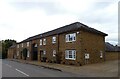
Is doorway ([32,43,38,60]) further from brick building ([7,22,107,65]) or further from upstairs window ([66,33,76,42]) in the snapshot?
upstairs window ([66,33,76,42])

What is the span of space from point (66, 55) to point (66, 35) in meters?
3.40

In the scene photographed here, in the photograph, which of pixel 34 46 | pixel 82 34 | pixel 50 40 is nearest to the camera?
pixel 82 34

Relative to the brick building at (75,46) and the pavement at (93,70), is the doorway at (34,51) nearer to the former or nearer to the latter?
the brick building at (75,46)

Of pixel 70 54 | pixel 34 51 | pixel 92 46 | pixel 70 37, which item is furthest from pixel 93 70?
pixel 34 51

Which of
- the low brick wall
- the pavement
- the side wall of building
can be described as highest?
the side wall of building

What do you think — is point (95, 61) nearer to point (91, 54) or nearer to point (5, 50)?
point (91, 54)

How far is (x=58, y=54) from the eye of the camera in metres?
33.5

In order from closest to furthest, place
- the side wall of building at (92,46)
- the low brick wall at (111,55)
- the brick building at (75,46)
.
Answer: the brick building at (75,46), the side wall of building at (92,46), the low brick wall at (111,55)

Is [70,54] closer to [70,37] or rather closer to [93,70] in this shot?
[70,37]

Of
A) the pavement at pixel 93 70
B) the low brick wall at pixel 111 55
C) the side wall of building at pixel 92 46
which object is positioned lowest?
the pavement at pixel 93 70

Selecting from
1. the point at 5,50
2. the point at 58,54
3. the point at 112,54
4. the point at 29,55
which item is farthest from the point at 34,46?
the point at 5,50

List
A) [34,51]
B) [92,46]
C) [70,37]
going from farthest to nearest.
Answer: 1. [34,51]
2. [92,46]
3. [70,37]

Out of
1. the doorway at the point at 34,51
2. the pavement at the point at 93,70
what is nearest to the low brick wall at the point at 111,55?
the pavement at the point at 93,70

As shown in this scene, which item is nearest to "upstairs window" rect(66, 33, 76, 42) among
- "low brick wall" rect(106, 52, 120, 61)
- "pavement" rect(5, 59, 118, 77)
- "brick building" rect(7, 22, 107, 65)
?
"brick building" rect(7, 22, 107, 65)
